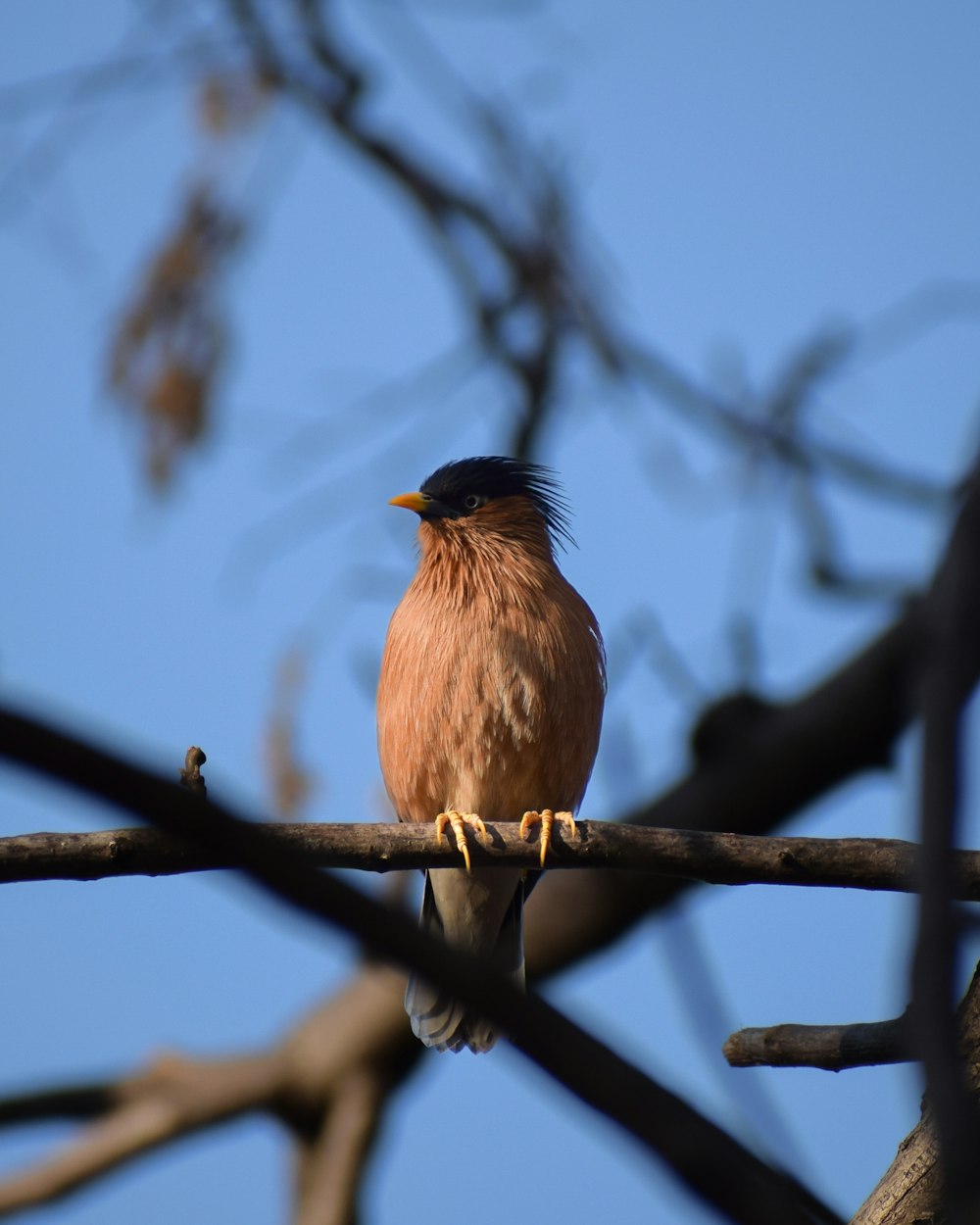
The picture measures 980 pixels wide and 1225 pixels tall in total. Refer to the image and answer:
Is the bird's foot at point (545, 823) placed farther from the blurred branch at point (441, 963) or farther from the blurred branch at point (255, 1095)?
the blurred branch at point (255, 1095)

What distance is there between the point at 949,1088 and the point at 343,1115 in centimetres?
618

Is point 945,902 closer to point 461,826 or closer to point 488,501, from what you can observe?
point 461,826

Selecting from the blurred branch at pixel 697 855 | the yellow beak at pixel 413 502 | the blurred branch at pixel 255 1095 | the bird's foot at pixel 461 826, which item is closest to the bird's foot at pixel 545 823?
the bird's foot at pixel 461 826

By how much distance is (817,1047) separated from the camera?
3.00m

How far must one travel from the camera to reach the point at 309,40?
680cm

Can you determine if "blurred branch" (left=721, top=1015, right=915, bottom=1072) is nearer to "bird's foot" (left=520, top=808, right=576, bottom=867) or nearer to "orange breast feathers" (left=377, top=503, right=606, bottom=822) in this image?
"bird's foot" (left=520, top=808, right=576, bottom=867)

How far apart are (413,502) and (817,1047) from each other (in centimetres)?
301

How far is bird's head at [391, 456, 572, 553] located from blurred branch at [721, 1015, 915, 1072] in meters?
2.63

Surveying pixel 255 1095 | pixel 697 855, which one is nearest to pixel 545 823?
pixel 697 855

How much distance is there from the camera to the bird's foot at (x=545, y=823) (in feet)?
11.5

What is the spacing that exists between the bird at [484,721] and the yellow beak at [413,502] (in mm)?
368

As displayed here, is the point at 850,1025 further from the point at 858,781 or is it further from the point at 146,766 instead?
the point at 858,781

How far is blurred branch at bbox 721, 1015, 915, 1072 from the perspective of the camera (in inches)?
113

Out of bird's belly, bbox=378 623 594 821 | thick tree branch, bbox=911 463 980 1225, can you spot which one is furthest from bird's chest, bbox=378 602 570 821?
thick tree branch, bbox=911 463 980 1225
